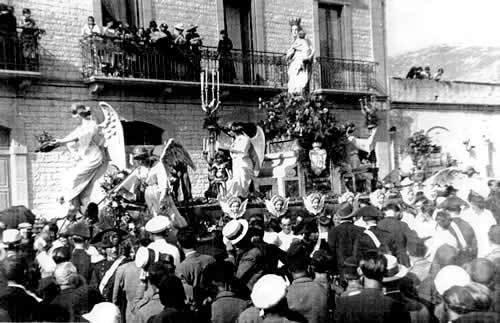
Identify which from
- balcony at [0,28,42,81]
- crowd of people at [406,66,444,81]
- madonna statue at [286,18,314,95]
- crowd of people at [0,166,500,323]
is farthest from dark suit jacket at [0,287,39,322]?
crowd of people at [406,66,444,81]

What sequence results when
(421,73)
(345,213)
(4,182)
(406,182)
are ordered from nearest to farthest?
(345,213), (406,182), (4,182), (421,73)

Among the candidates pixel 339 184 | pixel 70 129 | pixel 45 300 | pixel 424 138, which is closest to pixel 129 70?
pixel 70 129

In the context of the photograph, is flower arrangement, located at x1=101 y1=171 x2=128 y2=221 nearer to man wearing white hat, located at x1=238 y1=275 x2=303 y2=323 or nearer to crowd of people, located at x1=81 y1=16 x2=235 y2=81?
man wearing white hat, located at x1=238 y1=275 x2=303 y2=323

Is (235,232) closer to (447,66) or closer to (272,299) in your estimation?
(272,299)

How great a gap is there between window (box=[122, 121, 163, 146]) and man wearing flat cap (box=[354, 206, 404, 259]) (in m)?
12.6

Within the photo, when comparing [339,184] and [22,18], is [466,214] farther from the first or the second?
[22,18]

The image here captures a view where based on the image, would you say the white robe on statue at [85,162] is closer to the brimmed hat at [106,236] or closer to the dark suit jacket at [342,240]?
the brimmed hat at [106,236]

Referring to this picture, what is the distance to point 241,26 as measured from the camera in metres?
21.7

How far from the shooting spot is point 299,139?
1562cm

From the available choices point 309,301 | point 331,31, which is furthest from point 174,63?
→ point 309,301

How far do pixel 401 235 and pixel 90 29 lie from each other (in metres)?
12.6

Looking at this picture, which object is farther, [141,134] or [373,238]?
[141,134]

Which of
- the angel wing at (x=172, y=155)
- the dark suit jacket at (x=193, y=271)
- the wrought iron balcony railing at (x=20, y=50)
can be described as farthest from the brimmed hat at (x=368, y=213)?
the wrought iron balcony railing at (x=20, y=50)

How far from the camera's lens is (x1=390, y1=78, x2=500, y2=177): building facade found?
24062 millimetres
